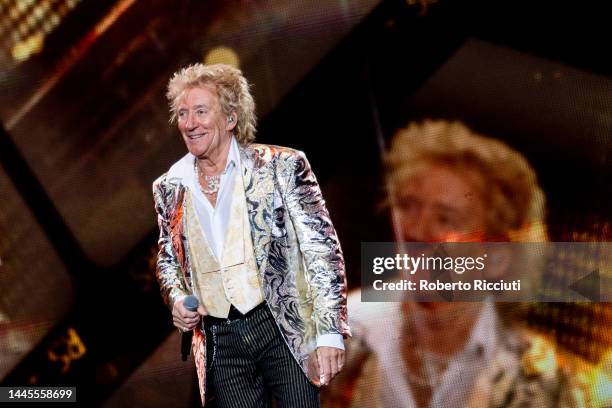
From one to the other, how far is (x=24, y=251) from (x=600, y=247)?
2.36 metres

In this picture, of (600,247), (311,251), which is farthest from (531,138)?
(311,251)

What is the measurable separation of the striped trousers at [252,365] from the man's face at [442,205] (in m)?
1.30

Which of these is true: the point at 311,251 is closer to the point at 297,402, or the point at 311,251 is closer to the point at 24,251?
the point at 297,402

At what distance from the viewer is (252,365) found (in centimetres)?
223

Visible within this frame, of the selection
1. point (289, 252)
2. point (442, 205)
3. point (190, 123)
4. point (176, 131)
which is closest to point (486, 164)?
point (442, 205)

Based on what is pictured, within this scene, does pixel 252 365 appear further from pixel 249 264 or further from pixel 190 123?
pixel 190 123

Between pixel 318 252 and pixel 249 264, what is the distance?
18cm

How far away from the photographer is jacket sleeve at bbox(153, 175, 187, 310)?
2301 mm

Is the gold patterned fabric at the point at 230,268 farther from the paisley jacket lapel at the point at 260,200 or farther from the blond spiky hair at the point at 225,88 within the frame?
the blond spiky hair at the point at 225,88

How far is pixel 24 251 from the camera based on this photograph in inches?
144

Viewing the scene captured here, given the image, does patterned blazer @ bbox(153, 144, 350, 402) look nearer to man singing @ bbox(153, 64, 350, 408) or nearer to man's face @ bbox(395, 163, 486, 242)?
man singing @ bbox(153, 64, 350, 408)

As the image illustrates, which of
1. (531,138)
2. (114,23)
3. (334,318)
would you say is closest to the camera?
(334,318)

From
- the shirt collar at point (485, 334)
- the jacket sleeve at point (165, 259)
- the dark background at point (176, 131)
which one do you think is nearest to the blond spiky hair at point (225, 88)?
the jacket sleeve at point (165, 259)

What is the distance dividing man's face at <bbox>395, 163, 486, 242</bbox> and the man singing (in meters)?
1.20
